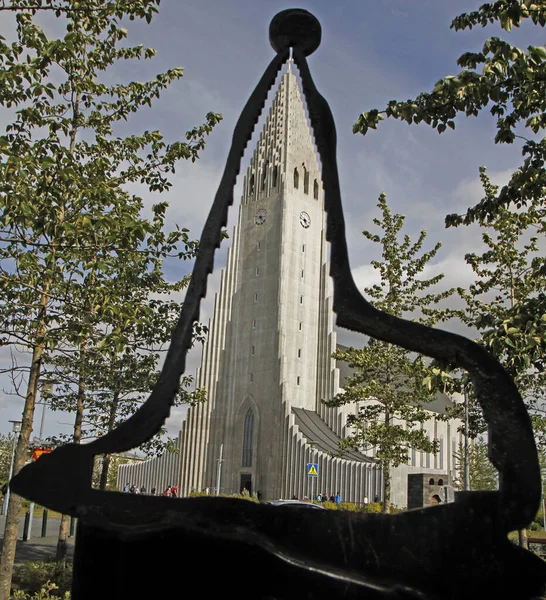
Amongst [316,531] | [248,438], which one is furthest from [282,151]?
[316,531]

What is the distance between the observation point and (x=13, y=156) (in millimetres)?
6535

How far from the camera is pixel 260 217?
55.3m

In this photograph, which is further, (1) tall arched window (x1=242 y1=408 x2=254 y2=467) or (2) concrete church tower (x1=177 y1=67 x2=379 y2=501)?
(1) tall arched window (x1=242 y1=408 x2=254 y2=467)

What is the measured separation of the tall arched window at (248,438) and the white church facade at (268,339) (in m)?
0.08

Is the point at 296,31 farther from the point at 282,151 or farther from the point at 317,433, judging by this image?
the point at 282,151

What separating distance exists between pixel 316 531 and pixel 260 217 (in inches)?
2097

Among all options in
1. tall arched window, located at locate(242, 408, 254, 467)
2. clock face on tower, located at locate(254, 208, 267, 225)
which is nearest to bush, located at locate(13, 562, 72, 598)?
tall arched window, located at locate(242, 408, 254, 467)

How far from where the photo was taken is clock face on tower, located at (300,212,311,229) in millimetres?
54344

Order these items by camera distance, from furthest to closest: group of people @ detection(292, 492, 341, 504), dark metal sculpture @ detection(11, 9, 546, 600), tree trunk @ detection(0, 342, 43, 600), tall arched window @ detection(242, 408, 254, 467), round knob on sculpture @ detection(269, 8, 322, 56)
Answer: tall arched window @ detection(242, 408, 254, 467)
group of people @ detection(292, 492, 341, 504)
tree trunk @ detection(0, 342, 43, 600)
round knob on sculpture @ detection(269, 8, 322, 56)
dark metal sculpture @ detection(11, 9, 546, 600)

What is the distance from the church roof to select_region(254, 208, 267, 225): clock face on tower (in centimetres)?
1676

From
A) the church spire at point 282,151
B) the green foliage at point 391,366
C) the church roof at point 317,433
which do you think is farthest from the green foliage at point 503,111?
the church spire at point 282,151

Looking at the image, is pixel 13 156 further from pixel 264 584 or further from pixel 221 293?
pixel 221 293

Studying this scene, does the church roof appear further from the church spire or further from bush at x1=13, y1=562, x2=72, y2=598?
bush at x1=13, y1=562, x2=72, y2=598

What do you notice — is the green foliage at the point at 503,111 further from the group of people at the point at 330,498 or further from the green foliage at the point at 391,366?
the group of people at the point at 330,498
